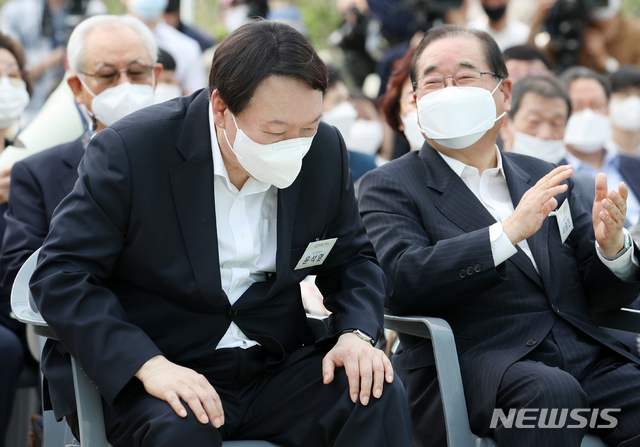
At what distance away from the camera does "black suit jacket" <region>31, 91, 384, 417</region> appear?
198cm

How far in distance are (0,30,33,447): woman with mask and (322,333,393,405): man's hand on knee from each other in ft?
4.54

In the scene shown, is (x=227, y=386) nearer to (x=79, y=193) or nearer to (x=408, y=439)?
(x=408, y=439)

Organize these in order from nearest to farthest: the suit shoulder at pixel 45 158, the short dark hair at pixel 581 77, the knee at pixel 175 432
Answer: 1. the knee at pixel 175 432
2. the suit shoulder at pixel 45 158
3. the short dark hair at pixel 581 77

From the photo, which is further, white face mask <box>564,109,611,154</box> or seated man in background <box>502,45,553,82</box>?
seated man in background <box>502,45,553,82</box>

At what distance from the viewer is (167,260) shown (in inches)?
83.7

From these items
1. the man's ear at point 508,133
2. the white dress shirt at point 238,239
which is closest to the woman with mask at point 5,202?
the white dress shirt at point 238,239

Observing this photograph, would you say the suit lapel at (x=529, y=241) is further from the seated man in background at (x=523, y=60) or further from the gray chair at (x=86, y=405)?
the seated man in background at (x=523, y=60)

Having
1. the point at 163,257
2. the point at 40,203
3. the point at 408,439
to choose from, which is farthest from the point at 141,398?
the point at 40,203

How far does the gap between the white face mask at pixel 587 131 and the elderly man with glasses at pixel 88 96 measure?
2715 mm

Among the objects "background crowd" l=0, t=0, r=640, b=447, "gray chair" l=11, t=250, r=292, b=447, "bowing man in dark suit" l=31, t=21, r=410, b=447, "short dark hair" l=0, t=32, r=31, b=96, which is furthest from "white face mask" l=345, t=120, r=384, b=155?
"gray chair" l=11, t=250, r=292, b=447

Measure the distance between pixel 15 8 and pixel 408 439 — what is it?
5.75m

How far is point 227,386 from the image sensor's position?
7.41 ft

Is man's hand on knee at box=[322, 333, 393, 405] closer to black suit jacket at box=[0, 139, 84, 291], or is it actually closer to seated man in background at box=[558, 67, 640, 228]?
black suit jacket at box=[0, 139, 84, 291]

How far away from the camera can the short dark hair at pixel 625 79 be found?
18.8ft
